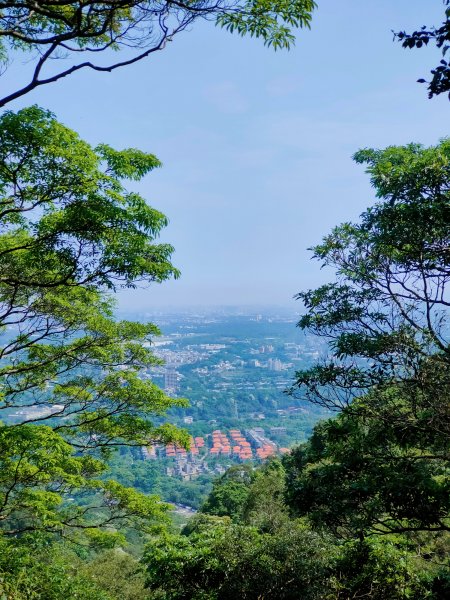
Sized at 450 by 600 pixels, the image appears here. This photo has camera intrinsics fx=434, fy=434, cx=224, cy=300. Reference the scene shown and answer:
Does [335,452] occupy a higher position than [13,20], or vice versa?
[13,20]

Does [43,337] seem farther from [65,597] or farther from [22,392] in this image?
[65,597]

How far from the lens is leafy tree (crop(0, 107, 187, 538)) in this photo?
3.87 m

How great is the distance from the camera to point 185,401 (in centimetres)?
608

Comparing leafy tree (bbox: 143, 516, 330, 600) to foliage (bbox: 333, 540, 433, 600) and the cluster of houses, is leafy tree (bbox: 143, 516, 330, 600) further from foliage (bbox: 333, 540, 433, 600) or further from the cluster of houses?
the cluster of houses

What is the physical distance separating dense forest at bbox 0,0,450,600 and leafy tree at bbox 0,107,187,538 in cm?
2

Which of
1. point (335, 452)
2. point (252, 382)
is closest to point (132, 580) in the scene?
point (335, 452)

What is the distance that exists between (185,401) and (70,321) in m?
1.90

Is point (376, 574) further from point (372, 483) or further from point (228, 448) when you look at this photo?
point (228, 448)

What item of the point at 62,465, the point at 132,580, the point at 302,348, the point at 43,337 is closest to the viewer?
the point at 62,465

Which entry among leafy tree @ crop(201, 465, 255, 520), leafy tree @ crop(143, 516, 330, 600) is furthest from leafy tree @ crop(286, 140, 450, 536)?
leafy tree @ crop(201, 465, 255, 520)

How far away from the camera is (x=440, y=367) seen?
3590mm

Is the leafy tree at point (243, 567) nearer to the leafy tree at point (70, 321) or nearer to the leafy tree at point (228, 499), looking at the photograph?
the leafy tree at point (70, 321)

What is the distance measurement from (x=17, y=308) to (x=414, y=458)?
498 centimetres

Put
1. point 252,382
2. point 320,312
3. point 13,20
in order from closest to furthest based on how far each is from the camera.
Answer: point 13,20 → point 320,312 → point 252,382
